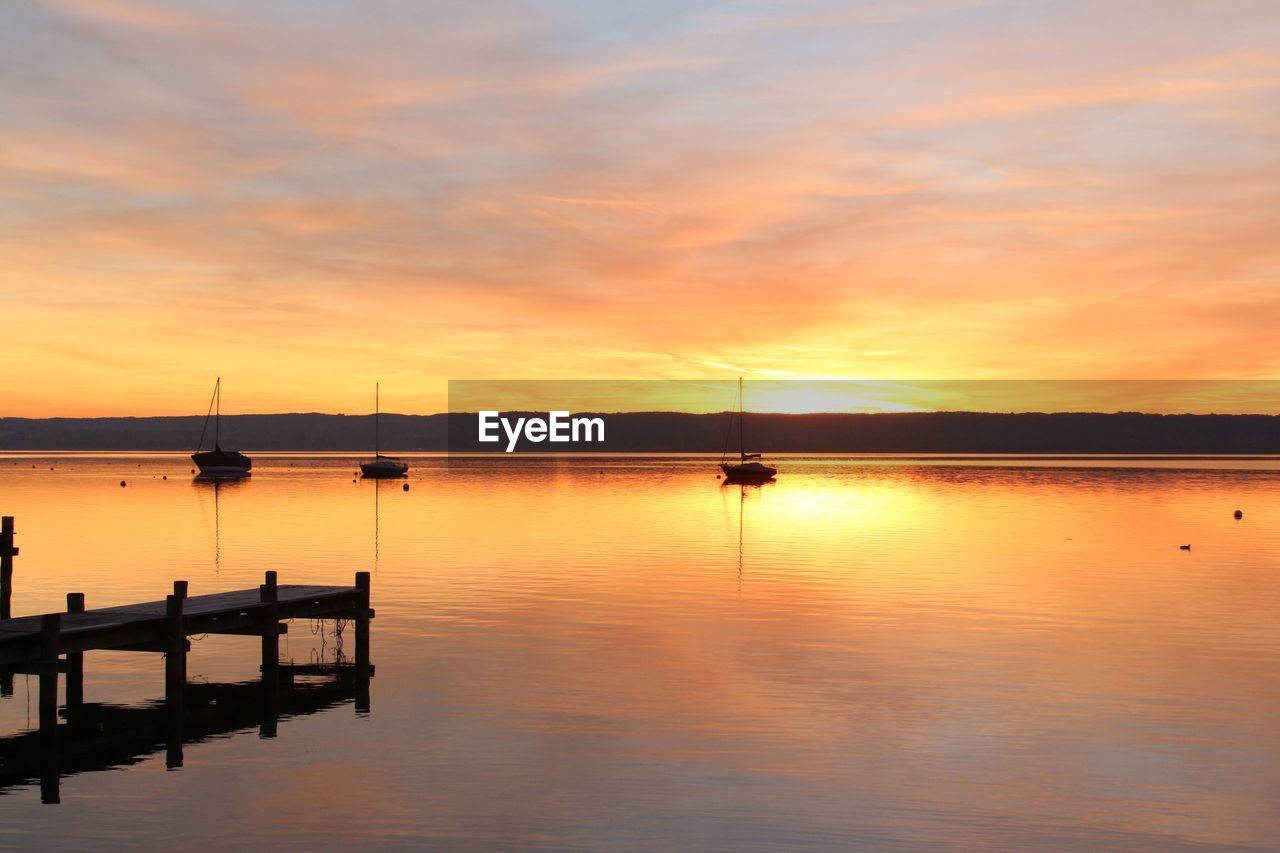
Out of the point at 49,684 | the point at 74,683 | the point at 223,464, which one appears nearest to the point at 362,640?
the point at 74,683

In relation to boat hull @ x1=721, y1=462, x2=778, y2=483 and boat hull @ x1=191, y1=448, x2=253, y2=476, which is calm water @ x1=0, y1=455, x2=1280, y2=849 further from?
boat hull @ x1=191, y1=448, x2=253, y2=476

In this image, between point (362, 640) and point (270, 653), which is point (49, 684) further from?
point (362, 640)

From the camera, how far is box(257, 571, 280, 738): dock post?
90.8 ft

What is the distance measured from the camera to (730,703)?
28234 mm

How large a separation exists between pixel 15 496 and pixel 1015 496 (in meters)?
105

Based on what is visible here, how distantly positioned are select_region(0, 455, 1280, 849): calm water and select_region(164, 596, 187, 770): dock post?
1068 millimetres

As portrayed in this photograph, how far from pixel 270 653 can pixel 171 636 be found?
2788mm

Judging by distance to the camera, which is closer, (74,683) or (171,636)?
(171,636)

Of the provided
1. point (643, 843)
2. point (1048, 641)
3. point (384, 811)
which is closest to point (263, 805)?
point (384, 811)

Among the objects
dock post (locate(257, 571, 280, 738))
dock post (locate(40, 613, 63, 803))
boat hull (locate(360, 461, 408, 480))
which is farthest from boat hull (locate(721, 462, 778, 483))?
dock post (locate(40, 613, 63, 803))

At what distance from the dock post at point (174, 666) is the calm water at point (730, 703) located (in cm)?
107

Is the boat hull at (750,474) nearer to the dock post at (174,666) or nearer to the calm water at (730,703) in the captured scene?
the calm water at (730,703)

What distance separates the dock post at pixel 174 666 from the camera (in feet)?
83.3

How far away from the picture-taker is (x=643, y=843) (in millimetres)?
18766
